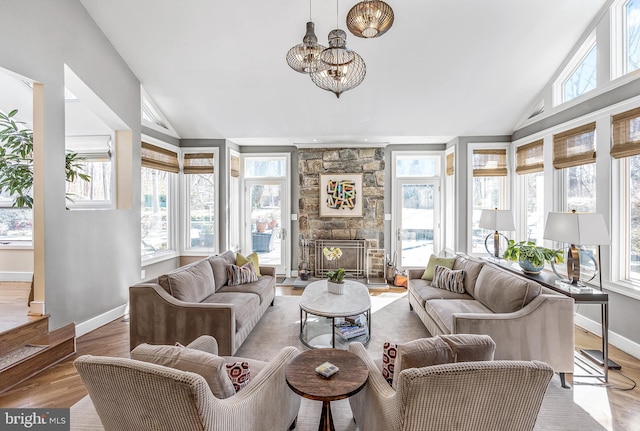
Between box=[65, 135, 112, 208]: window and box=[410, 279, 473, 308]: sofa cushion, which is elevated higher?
box=[65, 135, 112, 208]: window

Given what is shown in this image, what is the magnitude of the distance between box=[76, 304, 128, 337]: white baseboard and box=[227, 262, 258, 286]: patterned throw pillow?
1.46 meters

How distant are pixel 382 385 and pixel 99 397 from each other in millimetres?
1303

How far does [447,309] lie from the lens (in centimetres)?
288

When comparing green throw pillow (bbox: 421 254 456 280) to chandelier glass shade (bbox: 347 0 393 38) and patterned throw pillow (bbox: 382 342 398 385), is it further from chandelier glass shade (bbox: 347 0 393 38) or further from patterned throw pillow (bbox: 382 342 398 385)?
chandelier glass shade (bbox: 347 0 393 38)

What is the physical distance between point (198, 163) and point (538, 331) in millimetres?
5239

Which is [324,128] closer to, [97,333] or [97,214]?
[97,214]

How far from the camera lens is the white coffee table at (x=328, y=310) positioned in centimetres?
286

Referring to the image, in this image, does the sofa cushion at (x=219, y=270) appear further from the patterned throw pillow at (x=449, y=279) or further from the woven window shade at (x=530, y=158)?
the woven window shade at (x=530, y=158)

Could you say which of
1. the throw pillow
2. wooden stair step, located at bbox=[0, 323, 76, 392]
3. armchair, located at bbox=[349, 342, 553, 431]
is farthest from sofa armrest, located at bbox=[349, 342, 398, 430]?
wooden stair step, located at bbox=[0, 323, 76, 392]

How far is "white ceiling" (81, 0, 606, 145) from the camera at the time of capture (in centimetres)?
320

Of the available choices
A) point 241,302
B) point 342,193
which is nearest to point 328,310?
point 241,302

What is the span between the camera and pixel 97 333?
130 inches

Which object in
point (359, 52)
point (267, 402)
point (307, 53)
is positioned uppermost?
point (359, 52)

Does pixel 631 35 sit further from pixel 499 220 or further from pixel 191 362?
pixel 191 362
